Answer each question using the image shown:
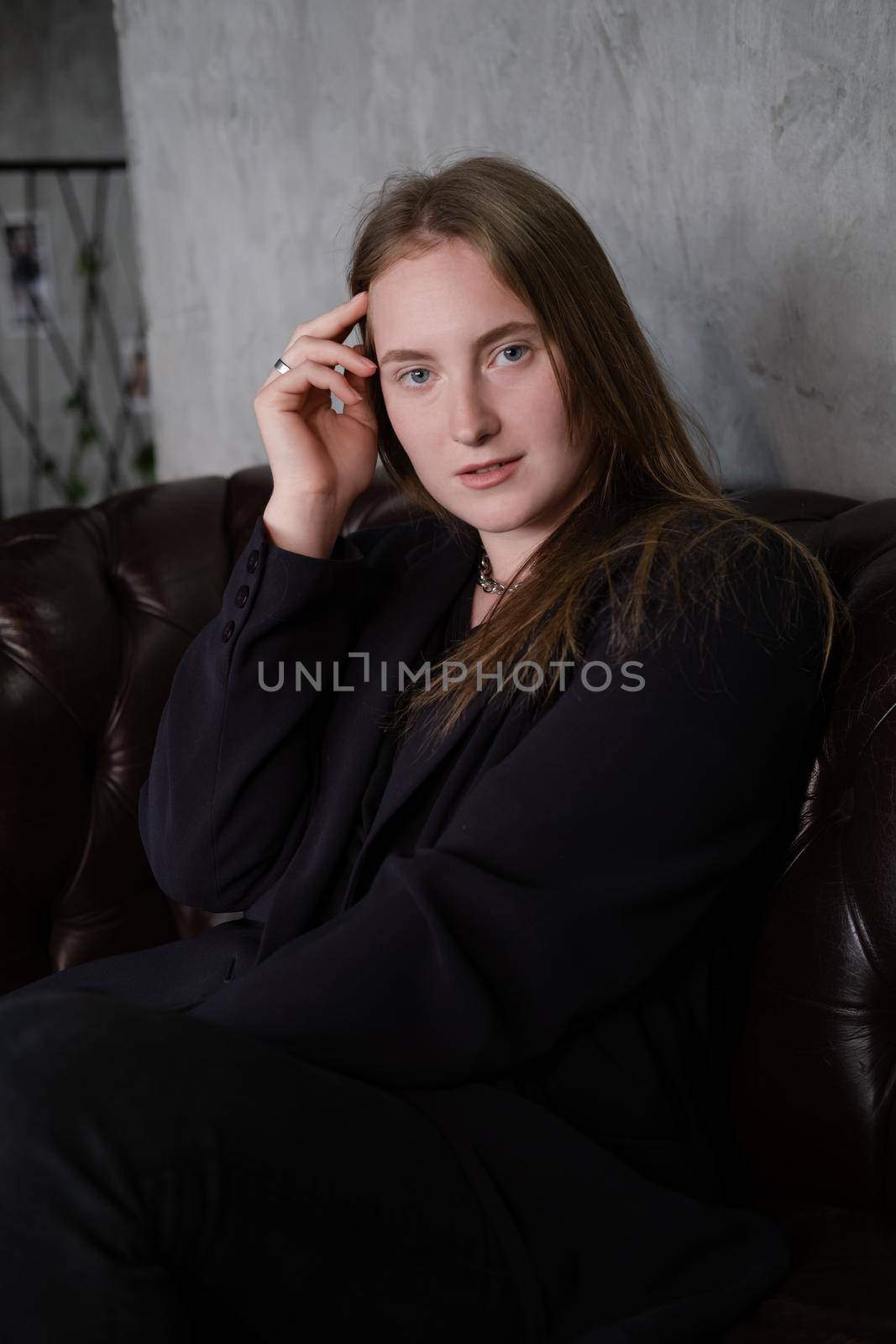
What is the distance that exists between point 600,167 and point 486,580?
0.71 m

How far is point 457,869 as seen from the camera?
1206 millimetres

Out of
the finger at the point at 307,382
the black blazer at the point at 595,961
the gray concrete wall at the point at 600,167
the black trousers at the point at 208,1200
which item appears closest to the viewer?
the black trousers at the point at 208,1200

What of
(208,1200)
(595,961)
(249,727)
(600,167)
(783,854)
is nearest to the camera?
(208,1200)

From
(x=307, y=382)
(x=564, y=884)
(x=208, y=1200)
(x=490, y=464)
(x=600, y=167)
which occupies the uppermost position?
(x=600, y=167)

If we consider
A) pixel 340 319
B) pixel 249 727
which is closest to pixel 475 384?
pixel 340 319

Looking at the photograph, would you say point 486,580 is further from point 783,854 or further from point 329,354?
point 783,854

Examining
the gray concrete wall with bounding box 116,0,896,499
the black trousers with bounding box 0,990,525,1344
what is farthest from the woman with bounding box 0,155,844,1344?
the gray concrete wall with bounding box 116,0,896,499

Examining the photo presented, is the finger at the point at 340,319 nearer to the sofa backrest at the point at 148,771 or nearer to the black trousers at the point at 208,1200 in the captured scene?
the sofa backrest at the point at 148,771

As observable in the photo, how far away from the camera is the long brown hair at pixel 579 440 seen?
131 cm

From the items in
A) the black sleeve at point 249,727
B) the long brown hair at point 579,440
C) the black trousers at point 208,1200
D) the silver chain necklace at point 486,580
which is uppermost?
the long brown hair at point 579,440

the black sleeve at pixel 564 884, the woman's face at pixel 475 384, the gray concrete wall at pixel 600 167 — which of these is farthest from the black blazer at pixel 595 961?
the gray concrete wall at pixel 600 167

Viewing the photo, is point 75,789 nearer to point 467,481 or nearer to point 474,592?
point 474,592

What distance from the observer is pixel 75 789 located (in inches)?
75.1

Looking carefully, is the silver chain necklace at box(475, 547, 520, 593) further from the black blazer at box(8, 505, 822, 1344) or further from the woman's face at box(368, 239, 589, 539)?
the black blazer at box(8, 505, 822, 1344)
